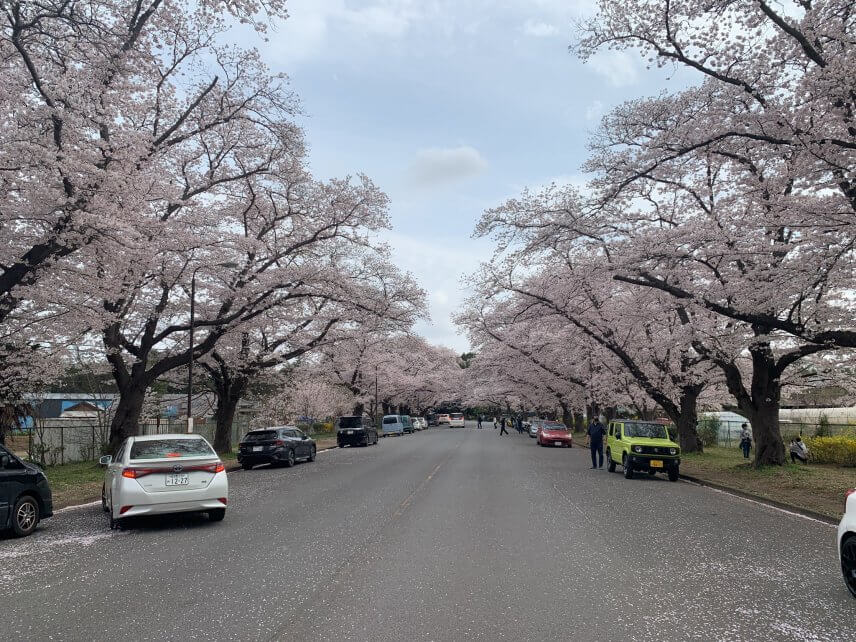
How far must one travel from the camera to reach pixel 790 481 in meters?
16.7

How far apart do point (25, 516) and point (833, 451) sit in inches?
930

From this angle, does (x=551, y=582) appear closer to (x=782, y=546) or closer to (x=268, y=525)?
(x=782, y=546)

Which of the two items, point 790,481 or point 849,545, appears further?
point 790,481

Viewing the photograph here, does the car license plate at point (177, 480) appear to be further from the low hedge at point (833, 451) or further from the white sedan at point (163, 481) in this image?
the low hedge at point (833, 451)

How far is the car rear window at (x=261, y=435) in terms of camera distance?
76.0 ft

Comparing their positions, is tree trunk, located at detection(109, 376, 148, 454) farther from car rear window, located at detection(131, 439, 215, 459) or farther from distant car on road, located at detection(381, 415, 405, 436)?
distant car on road, located at detection(381, 415, 405, 436)

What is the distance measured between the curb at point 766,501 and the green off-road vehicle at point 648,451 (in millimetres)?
691

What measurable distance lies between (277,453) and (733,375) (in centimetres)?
1577

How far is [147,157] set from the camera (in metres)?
16.7

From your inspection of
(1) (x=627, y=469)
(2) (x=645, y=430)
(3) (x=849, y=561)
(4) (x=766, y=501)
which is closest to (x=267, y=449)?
(1) (x=627, y=469)

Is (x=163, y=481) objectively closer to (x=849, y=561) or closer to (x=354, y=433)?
(x=849, y=561)

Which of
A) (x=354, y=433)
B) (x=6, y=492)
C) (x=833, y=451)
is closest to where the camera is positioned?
(x=6, y=492)

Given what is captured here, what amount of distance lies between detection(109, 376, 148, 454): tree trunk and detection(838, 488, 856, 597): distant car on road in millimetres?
20837

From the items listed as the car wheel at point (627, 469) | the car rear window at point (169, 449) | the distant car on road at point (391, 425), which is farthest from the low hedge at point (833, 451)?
the distant car on road at point (391, 425)
